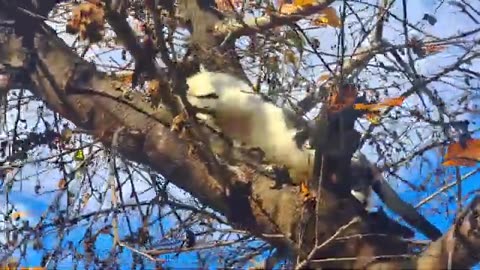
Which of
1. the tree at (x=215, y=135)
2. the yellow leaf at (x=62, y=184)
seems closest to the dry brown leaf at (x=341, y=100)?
the tree at (x=215, y=135)

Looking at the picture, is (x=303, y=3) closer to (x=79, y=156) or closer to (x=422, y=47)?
(x=422, y=47)

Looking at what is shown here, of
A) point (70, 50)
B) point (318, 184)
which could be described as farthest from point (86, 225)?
point (318, 184)

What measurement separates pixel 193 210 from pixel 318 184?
2.66 feet

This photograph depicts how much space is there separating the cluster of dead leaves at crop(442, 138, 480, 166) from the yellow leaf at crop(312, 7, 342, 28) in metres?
0.63

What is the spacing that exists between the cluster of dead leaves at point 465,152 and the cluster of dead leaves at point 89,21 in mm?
1331

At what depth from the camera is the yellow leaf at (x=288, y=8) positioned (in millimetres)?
2953

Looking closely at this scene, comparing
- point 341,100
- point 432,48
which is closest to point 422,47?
point 432,48

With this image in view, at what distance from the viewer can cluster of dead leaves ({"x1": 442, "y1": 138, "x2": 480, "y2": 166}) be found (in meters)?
2.65

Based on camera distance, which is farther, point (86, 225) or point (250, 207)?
point (86, 225)

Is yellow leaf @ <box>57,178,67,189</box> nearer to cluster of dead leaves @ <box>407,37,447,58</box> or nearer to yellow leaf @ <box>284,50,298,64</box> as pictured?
yellow leaf @ <box>284,50,298,64</box>

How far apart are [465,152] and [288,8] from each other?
35.3 inches

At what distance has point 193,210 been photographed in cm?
320

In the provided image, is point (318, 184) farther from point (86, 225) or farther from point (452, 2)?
point (86, 225)

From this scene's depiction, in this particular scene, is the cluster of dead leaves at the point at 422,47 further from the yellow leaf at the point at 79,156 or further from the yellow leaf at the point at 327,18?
the yellow leaf at the point at 79,156
